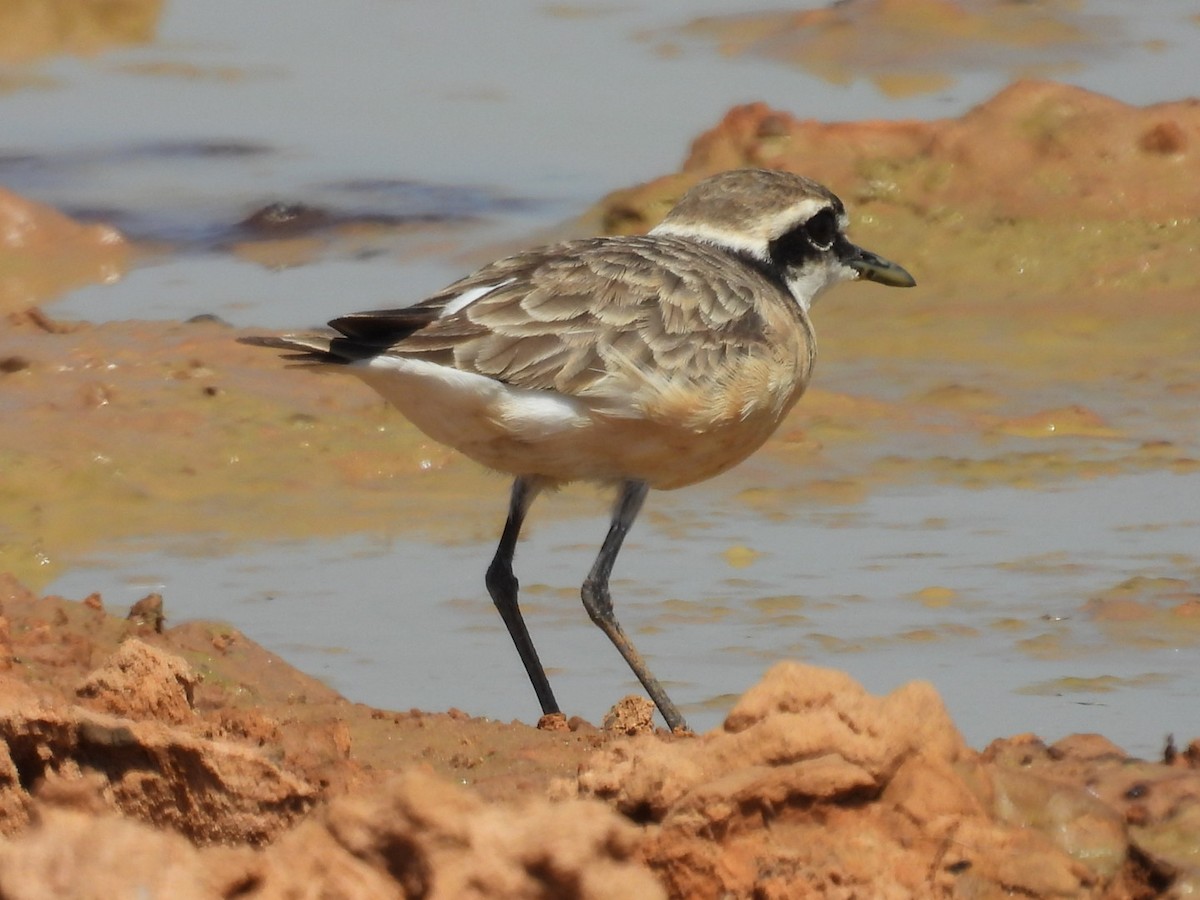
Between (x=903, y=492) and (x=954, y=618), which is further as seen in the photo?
(x=903, y=492)

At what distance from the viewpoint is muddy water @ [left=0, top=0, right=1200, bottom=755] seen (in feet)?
22.7

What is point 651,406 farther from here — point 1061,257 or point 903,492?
point 1061,257

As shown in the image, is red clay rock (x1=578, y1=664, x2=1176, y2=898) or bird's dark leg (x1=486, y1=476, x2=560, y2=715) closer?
red clay rock (x1=578, y1=664, x2=1176, y2=898)

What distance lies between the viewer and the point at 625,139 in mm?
14719

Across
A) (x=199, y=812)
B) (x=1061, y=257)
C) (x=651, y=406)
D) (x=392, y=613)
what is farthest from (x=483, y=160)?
(x=199, y=812)

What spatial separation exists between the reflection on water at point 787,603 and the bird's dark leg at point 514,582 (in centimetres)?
14

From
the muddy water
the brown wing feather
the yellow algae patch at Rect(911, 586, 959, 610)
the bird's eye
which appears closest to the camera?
the brown wing feather

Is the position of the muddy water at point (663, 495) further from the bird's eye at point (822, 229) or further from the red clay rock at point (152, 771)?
the red clay rock at point (152, 771)

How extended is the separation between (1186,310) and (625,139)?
4840 mm

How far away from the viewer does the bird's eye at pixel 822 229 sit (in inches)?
293

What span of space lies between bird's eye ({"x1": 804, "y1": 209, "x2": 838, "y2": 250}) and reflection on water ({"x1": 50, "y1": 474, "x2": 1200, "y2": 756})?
3.75ft

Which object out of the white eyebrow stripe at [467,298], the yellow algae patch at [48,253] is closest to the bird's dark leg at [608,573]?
the white eyebrow stripe at [467,298]

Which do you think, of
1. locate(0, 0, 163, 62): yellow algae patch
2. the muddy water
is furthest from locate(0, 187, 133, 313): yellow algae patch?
locate(0, 0, 163, 62): yellow algae patch

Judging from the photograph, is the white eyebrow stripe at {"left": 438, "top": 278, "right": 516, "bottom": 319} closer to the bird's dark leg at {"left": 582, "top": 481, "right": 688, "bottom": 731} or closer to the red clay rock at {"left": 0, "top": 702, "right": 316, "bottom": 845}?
the bird's dark leg at {"left": 582, "top": 481, "right": 688, "bottom": 731}
